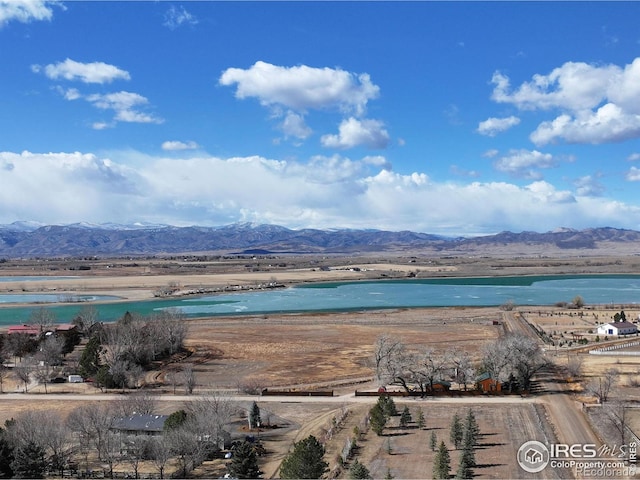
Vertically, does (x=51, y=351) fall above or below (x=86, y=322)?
below

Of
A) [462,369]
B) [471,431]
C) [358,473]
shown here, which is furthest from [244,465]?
[462,369]

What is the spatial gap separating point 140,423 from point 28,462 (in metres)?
6.18

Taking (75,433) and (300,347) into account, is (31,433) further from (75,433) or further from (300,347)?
(300,347)

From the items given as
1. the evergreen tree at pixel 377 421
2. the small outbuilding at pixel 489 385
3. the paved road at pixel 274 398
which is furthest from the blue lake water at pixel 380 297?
the evergreen tree at pixel 377 421

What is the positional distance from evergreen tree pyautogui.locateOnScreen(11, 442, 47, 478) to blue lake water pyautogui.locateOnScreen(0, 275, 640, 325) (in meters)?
63.3

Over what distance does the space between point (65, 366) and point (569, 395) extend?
4335 centimetres

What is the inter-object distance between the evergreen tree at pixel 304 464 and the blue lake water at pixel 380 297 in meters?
69.7

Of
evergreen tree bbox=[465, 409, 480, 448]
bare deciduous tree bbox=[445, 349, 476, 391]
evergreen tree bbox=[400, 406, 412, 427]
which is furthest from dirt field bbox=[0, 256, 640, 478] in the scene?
bare deciduous tree bbox=[445, 349, 476, 391]

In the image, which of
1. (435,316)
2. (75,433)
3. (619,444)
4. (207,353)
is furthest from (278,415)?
(435,316)

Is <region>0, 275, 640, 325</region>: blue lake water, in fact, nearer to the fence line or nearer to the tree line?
the fence line

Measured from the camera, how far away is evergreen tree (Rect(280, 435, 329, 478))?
2458cm

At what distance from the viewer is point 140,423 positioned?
31.4 meters

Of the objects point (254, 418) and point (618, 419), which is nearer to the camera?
point (618, 419)

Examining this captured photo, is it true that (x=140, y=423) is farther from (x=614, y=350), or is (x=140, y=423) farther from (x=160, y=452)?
(x=614, y=350)
